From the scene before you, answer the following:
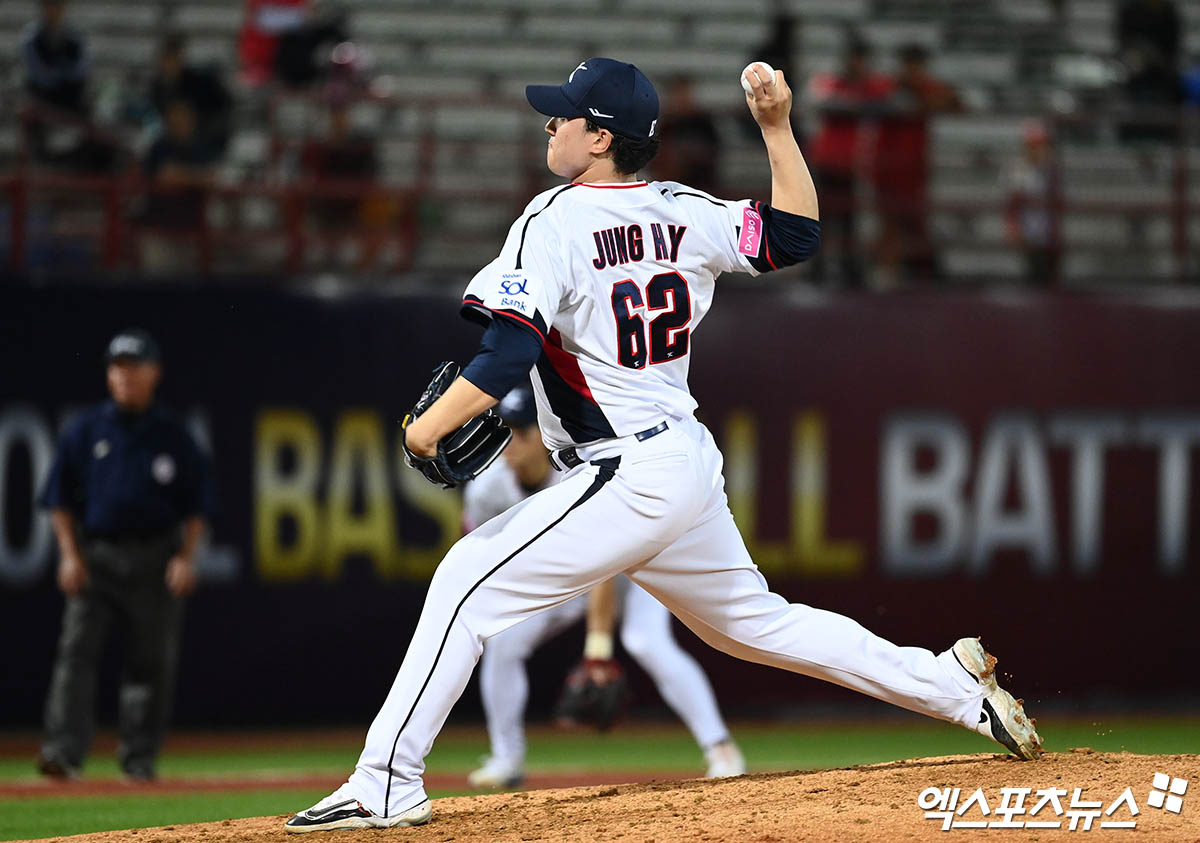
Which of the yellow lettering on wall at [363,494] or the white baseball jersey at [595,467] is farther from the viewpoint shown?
the yellow lettering on wall at [363,494]

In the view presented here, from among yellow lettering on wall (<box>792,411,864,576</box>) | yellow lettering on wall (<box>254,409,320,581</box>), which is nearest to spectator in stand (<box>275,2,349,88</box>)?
yellow lettering on wall (<box>254,409,320,581</box>)

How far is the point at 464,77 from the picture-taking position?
14594 millimetres

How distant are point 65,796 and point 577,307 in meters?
4.66

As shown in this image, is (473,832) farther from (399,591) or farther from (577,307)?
(399,591)

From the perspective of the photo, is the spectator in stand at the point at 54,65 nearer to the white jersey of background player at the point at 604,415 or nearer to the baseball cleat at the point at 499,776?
the baseball cleat at the point at 499,776

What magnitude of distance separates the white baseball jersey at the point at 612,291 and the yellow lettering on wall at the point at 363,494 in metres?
6.34

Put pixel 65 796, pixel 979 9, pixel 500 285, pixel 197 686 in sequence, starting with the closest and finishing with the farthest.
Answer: pixel 500 285 < pixel 65 796 < pixel 197 686 < pixel 979 9

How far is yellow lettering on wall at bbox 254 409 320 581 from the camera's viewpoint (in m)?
11.0

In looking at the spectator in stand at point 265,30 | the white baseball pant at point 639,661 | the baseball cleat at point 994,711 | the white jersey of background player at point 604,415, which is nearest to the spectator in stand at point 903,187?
the white baseball pant at point 639,661

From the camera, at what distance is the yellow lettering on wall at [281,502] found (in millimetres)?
11031

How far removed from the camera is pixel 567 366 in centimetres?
485

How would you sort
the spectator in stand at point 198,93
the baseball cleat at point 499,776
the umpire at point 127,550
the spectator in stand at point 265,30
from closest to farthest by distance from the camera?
the baseball cleat at point 499,776
the umpire at point 127,550
the spectator in stand at point 198,93
the spectator in stand at point 265,30

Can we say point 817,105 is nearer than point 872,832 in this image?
No

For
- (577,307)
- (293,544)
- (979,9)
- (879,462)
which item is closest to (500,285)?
(577,307)
